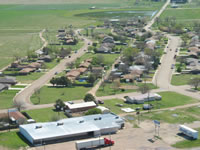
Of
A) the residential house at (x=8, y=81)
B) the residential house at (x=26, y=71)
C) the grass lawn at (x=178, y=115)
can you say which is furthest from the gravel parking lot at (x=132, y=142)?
the residential house at (x=26, y=71)

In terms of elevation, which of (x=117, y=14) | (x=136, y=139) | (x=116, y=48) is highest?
(x=117, y=14)

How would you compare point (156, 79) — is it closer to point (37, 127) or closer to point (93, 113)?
point (93, 113)

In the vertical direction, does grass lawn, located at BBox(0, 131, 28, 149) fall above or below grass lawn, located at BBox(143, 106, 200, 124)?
below

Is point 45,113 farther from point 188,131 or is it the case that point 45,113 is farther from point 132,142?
point 188,131

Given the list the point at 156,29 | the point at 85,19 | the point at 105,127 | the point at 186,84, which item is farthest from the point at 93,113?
the point at 85,19

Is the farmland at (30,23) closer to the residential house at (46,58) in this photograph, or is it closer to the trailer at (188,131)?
the residential house at (46,58)

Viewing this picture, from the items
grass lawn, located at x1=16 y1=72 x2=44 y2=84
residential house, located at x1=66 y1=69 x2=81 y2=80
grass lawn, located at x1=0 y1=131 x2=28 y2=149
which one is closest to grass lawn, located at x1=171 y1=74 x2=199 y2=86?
residential house, located at x1=66 y1=69 x2=81 y2=80

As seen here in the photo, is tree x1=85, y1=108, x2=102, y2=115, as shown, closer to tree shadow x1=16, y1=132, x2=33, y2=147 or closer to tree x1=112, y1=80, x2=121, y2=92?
tree shadow x1=16, y1=132, x2=33, y2=147
